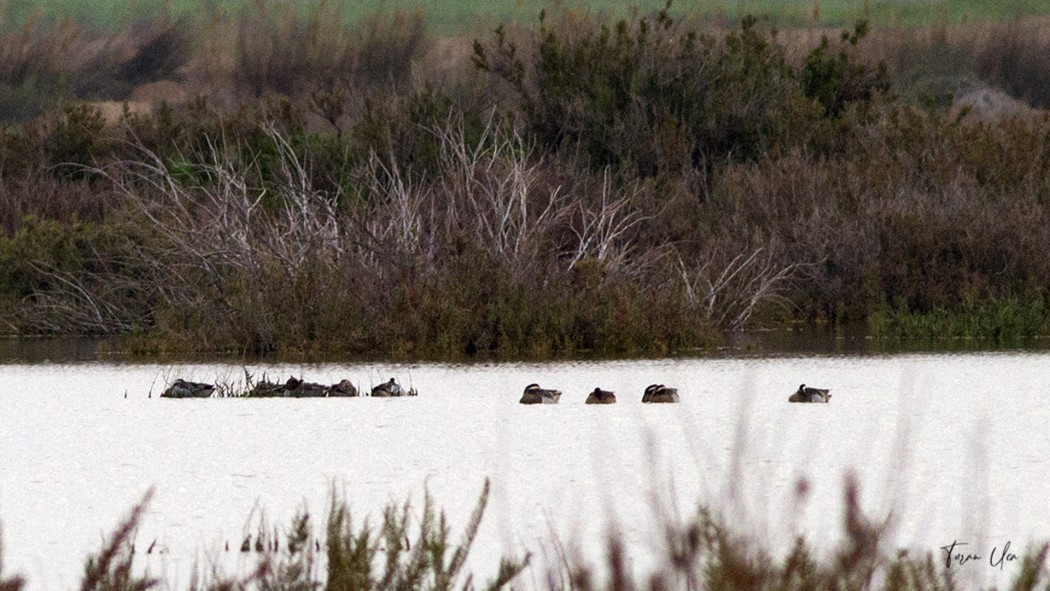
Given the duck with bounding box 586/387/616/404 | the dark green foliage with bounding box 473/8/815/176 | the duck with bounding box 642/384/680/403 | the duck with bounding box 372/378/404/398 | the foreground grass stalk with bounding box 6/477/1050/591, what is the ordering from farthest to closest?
1. the dark green foliage with bounding box 473/8/815/176
2. the duck with bounding box 372/378/404/398
3. the duck with bounding box 586/387/616/404
4. the duck with bounding box 642/384/680/403
5. the foreground grass stalk with bounding box 6/477/1050/591

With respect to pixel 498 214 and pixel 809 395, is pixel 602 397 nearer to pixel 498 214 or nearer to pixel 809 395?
pixel 809 395

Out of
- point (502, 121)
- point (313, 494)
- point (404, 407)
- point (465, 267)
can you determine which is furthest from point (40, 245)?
point (313, 494)

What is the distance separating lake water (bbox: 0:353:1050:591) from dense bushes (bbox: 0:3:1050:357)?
2.25 m

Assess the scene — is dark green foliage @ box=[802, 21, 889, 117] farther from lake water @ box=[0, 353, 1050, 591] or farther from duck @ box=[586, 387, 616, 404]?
duck @ box=[586, 387, 616, 404]

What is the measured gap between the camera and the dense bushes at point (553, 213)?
21250 millimetres

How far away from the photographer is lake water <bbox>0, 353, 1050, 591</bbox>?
893cm

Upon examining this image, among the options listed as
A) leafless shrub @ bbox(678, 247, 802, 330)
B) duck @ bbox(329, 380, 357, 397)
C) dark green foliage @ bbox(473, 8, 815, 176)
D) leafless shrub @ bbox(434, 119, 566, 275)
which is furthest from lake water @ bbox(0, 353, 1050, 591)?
dark green foliage @ bbox(473, 8, 815, 176)

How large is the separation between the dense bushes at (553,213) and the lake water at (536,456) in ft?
7.39

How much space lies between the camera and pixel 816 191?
27.5 m

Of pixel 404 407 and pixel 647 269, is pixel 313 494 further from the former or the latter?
pixel 647 269

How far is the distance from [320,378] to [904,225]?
32.6 ft

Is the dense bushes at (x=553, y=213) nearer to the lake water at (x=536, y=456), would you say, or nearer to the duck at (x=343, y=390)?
the lake water at (x=536, y=456)

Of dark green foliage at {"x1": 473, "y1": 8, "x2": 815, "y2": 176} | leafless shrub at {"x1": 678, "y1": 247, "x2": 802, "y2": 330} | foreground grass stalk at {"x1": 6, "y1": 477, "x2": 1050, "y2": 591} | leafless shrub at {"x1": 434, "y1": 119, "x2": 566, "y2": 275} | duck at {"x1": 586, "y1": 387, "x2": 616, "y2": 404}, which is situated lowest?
foreground grass stalk at {"x1": 6, "y1": 477, "x2": 1050, "y2": 591}

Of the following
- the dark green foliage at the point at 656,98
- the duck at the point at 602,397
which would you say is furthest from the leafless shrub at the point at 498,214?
the dark green foliage at the point at 656,98
